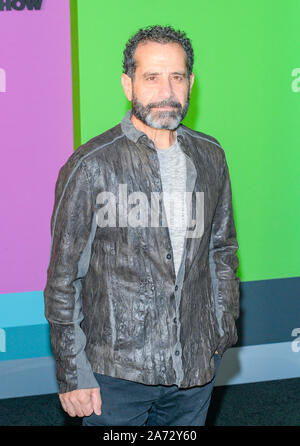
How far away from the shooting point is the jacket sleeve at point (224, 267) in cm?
203

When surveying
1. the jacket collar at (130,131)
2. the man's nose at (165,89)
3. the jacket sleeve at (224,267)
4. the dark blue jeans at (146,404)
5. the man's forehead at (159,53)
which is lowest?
the dark blue jeans at (146,404)

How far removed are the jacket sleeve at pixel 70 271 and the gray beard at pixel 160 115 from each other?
0.22 m

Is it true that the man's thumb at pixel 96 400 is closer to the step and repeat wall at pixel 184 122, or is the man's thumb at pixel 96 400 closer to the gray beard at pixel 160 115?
the gray beard at pixel 160 115

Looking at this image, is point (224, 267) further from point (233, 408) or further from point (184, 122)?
point (233, 408)

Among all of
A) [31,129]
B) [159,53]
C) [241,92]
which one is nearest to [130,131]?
[159,53]

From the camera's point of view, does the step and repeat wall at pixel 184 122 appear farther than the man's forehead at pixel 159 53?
Yes

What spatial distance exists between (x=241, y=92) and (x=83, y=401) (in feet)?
6.83

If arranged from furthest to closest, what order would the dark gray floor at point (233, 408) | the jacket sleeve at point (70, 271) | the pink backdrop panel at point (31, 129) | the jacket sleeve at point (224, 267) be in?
the dark gray floor at point (233, 408)
the pink backdrop panel at point (31, 129)
the jacket sleeve at point (224, 267)
the jacket sleeve at point (70, 271)

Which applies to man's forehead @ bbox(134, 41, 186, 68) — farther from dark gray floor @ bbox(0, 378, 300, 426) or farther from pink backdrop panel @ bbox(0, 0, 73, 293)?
dark gray floor @ bbox(0, 378, 300, 426)

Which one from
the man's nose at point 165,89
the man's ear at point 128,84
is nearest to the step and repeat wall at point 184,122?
the man's ear at point 128,84

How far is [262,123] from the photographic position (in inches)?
137

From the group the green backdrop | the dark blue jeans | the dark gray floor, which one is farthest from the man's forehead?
the dark gray floor

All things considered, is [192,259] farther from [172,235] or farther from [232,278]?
[232,278]

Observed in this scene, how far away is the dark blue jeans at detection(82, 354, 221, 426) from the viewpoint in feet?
6.11
